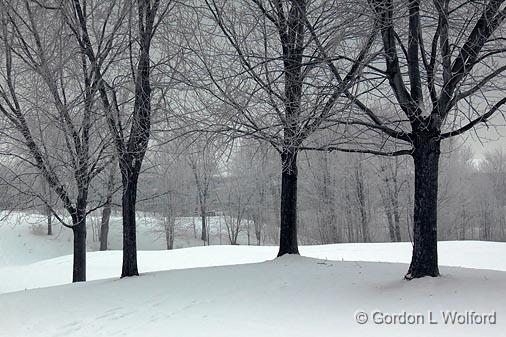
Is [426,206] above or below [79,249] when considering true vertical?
above

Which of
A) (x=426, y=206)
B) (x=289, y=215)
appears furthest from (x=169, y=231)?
(x=426, y=206)

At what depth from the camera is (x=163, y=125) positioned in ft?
31.2

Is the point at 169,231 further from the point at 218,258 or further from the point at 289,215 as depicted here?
the point at 289,215

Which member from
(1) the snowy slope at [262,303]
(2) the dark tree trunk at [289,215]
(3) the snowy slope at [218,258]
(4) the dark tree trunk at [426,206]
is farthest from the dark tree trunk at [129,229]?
(3) the snowy slope at [218,258]

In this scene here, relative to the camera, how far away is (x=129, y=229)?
9.31 m

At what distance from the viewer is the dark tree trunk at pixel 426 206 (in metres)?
6.09

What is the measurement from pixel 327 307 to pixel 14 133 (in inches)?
351

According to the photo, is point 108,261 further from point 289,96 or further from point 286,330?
point 286,330

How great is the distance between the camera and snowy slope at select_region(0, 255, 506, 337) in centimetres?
463

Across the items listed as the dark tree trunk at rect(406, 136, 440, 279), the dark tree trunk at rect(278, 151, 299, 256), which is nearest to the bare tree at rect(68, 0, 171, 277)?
the dark tree trunk at rect(278, 151, 299, 256)

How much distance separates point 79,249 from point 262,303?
7170 millimetres

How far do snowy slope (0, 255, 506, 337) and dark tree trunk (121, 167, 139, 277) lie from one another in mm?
789

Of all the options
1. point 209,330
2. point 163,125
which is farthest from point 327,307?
point 163,125

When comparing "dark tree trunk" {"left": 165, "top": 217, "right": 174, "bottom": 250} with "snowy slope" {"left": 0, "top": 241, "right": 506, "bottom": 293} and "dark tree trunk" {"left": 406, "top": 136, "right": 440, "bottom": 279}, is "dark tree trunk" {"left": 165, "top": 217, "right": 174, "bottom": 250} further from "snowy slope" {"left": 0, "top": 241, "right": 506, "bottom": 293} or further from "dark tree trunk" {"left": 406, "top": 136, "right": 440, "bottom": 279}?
"dark tree trunk" {"left": 406, "top": 136, "right": 440, "bottom": 279}
